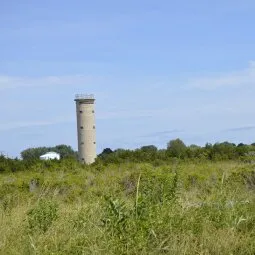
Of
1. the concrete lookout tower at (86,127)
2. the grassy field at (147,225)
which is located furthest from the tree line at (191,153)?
the concrete lookout tower at (86,127)

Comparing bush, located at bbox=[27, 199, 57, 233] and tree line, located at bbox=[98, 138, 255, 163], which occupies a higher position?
tree line, located at bbox=[98, 138, 255, 163]

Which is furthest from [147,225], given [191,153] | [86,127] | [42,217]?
[86,127]

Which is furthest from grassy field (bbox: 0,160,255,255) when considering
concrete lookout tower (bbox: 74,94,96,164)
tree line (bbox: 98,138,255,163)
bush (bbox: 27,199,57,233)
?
concrete lookout tower (bbox: 74,94,96,164)

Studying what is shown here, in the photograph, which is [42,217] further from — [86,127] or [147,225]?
[86,127]

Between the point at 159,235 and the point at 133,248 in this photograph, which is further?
the point at 159,235

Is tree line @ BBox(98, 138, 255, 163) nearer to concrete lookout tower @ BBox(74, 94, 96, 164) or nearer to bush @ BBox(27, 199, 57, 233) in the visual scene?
bush @ BBox(27, 199, 57, 233)

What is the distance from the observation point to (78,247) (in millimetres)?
5711

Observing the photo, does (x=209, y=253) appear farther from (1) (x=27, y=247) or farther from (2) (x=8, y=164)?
(2) (x=8, y=164)

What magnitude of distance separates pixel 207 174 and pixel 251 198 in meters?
8.25

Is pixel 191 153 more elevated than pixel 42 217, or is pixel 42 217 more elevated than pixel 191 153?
pixel 191 153

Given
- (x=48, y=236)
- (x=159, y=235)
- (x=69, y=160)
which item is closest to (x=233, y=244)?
(x=159, y=235)

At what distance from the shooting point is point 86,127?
69.0m

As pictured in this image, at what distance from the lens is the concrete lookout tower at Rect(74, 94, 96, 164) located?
2687 inches

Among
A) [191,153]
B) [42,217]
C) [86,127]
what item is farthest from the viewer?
[86,127]
